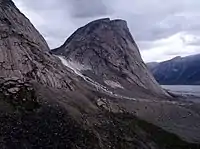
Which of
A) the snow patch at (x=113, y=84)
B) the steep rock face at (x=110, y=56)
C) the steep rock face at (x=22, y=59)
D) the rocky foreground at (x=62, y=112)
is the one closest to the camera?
the rocky foreground at (x=62, y=112)

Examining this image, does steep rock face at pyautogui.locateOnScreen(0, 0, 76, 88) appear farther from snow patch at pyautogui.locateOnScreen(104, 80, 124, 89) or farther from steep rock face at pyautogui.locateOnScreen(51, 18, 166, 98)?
steep rock face at pyautogui.locateOnScreen(51, 18, 166, 98)

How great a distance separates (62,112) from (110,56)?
56.8m

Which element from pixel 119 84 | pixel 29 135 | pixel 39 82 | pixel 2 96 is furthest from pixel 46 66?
pixel 119 84

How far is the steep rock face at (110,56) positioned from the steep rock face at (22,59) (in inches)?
900

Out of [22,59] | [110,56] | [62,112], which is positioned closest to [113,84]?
[110,56]

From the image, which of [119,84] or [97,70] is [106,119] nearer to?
[119,84]

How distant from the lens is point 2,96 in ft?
203

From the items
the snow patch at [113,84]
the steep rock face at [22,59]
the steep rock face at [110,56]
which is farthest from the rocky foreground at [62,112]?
the steep rock face at [110,56]

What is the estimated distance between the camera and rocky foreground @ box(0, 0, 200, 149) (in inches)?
2152

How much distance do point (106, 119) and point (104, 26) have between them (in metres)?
65.1

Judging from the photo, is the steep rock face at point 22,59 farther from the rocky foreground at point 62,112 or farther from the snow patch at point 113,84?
the snow patch at point 113,84

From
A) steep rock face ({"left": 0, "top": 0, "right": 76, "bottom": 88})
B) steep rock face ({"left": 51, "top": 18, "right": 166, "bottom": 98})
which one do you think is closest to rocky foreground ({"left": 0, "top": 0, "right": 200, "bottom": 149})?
steep rock face ({"left": 0, "top": 0, "right": 76, "bottom": 88})

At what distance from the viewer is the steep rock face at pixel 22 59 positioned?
229 ft

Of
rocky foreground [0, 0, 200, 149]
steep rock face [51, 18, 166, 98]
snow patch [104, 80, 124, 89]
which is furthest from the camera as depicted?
steep rock face [51, 18, 166, 98]
